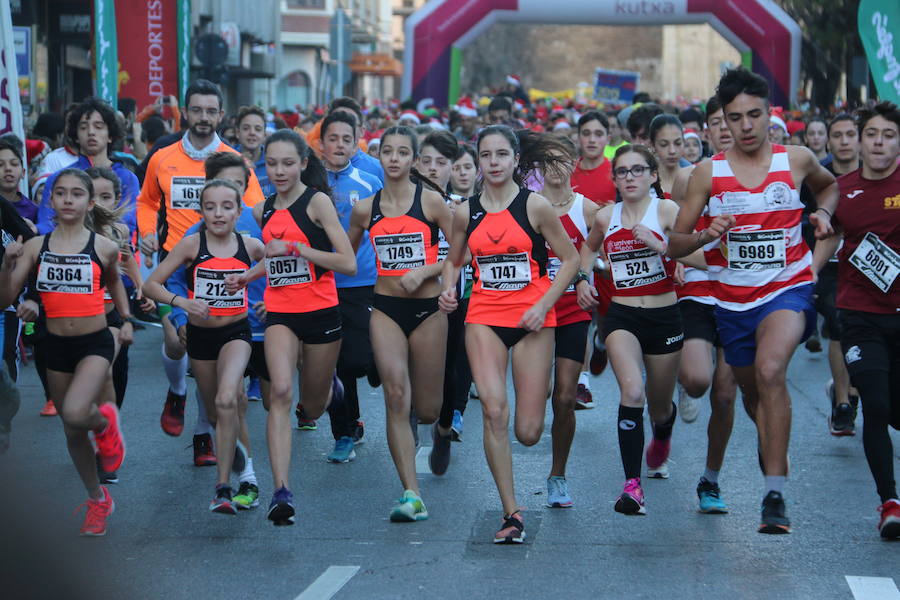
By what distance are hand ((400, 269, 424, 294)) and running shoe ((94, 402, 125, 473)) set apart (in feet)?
4.92

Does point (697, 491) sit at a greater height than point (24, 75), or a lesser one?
lesser

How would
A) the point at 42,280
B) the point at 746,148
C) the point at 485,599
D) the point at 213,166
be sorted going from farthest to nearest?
the point at 213,166, the point at 42,280, the point at 746,148, the point at 485,599

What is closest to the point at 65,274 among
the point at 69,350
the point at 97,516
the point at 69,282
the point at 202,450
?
the point at 69,282

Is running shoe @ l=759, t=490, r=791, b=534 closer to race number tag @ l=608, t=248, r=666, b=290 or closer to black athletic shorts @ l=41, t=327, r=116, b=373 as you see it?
race number tag @ l=608, t=248, r=666, b=290

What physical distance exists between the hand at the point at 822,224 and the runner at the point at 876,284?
0.58ft

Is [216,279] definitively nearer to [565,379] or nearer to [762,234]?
[565,379]

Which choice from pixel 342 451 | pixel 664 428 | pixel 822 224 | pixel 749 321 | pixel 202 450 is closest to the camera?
pixel 822 224

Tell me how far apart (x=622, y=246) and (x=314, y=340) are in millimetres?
1525

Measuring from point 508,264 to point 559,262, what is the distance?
929mm

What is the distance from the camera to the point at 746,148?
6430 millimetres

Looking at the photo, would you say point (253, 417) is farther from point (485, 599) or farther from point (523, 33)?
point (523, 33)

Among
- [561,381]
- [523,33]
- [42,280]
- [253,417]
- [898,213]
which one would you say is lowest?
[253,417]

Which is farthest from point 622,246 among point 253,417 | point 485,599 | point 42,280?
point 253,417

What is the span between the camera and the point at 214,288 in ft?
23.2
